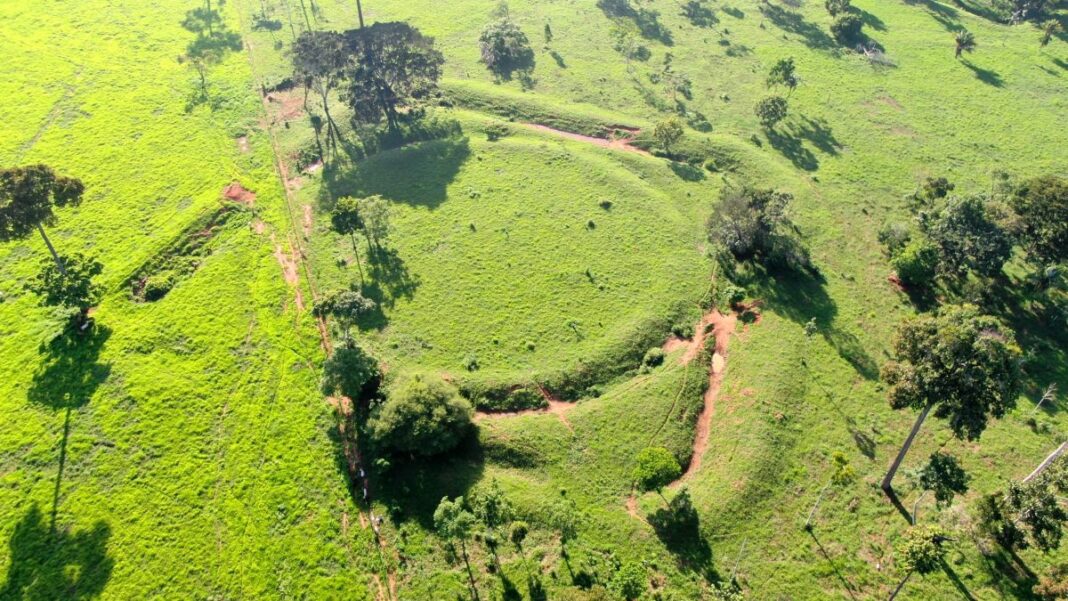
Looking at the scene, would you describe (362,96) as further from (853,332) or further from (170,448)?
(853,332)

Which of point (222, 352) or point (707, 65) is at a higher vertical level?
point (707, 65)

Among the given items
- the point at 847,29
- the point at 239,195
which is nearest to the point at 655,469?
the point at 239,195

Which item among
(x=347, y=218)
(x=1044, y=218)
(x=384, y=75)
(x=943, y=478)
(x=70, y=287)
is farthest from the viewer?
(x=384, y=75)

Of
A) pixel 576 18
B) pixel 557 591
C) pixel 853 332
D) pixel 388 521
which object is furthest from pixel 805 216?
pixel 576 18

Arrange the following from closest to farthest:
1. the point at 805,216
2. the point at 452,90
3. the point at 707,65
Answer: the point at 805,216
the point at 452,90
the point at 707,65

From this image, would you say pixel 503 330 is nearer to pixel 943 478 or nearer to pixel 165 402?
pixel 165 402

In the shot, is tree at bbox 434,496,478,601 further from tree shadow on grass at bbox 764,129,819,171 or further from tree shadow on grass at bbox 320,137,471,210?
tree shadow on grass at bbox 764,129,819,171

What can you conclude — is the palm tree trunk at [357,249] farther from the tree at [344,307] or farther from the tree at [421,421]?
the tree at [421,421]
